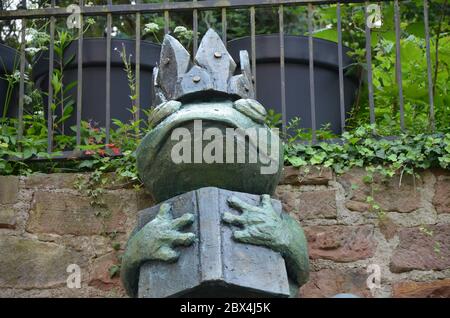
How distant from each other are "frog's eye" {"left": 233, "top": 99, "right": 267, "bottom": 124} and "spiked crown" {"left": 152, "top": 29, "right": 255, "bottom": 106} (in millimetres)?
Result: 65

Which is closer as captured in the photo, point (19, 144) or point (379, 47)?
point (19, 144)

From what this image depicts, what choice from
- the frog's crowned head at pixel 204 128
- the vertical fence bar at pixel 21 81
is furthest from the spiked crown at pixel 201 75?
the vertical fence bar at pixel 21 81

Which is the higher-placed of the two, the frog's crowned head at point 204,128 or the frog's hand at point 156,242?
the frog's crowned head at point 204,128

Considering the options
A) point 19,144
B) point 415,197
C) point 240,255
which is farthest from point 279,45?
point 240,255

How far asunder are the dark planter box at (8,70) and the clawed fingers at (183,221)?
1928 mm

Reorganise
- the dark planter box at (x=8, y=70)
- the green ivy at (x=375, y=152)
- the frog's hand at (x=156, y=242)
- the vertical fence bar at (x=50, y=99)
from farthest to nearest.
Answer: the dark planter box at (x=8, y=70) < the vertical fence bar at (x=50, y=99) < the green ivy at (x=375, y=152) < the frog's hand at (x=156, y=242)

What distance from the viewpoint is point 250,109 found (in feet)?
10.1

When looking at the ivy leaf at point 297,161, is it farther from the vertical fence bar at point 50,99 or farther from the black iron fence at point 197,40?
the vertical fence bar at point 50,99

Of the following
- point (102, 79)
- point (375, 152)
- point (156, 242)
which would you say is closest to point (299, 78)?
point (375, 152)

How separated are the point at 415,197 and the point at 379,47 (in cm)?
102

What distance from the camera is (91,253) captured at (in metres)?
3.88

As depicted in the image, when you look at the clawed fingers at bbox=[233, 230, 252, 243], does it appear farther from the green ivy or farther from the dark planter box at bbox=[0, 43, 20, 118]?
the dark planter box at bbox=[0, 43, 20, 118]

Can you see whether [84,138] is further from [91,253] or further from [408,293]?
[408,293]

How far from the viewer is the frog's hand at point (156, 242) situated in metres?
2.84
